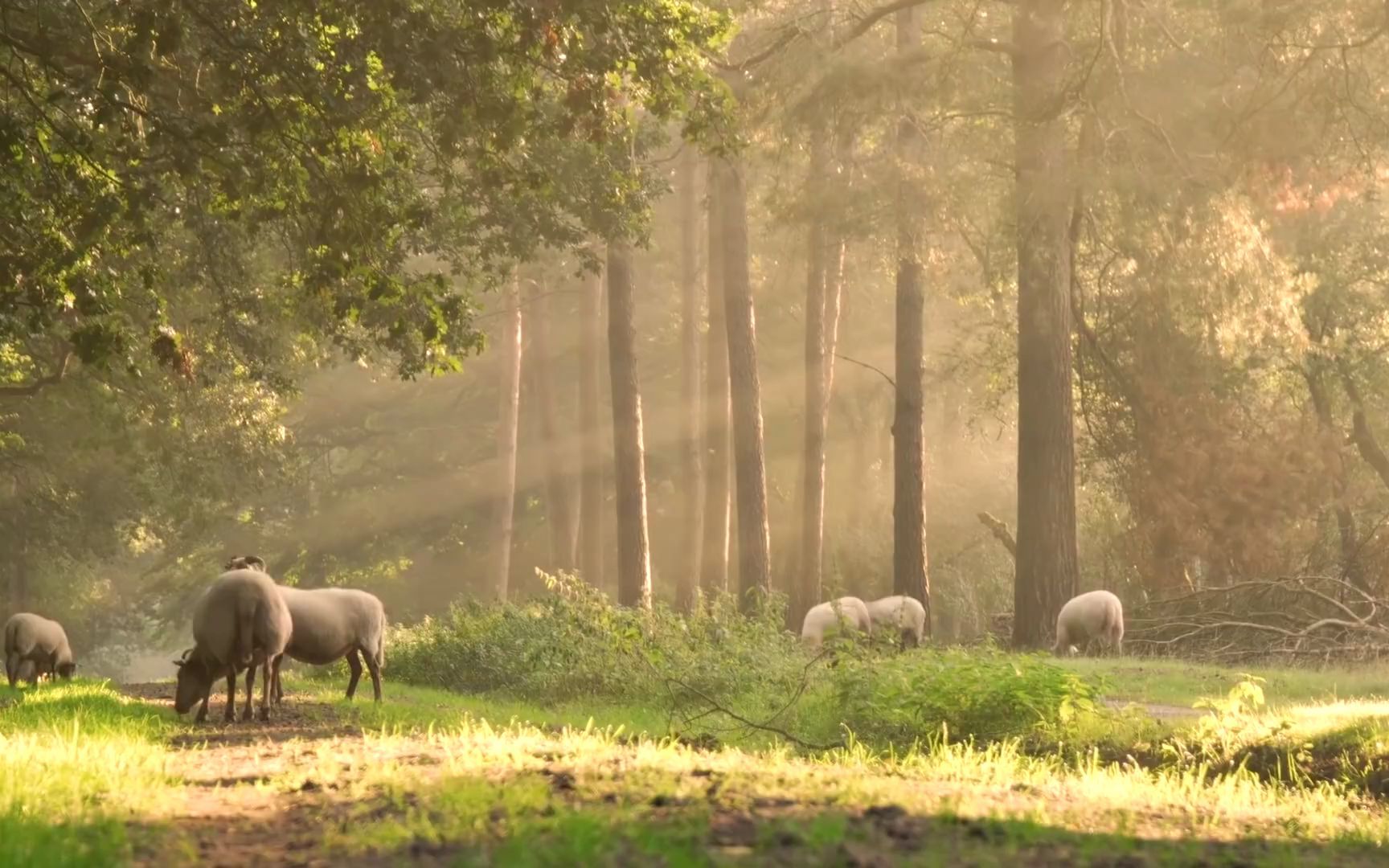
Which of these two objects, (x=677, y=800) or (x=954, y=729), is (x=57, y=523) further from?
(x=677, y=800)

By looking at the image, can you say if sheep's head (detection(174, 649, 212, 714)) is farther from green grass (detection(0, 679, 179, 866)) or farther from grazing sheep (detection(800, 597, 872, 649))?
grazing sheep (detection(800, 597, 872, 649))

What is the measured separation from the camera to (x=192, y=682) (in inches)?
562

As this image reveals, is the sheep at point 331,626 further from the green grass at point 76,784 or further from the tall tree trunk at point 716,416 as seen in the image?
the tall tree trunk at point 716,416

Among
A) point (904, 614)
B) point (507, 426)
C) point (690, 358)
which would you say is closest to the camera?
point (904, 614)

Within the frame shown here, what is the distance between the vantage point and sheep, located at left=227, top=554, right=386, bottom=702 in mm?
15750

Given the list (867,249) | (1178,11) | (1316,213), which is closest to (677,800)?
(1178,11)

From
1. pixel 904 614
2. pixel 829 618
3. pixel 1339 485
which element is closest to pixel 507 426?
pixel 904 614

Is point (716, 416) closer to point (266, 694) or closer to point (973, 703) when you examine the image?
point (266, 694)

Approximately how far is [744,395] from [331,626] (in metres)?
17.6

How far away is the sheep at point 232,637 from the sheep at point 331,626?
0.83 metres

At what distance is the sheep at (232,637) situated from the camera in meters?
14.0

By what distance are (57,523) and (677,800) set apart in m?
34.8

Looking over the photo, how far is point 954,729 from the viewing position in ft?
43.7

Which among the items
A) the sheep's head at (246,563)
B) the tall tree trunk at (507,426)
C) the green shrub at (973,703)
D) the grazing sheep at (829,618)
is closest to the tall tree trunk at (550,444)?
the tall tree trunk at (507,426)
